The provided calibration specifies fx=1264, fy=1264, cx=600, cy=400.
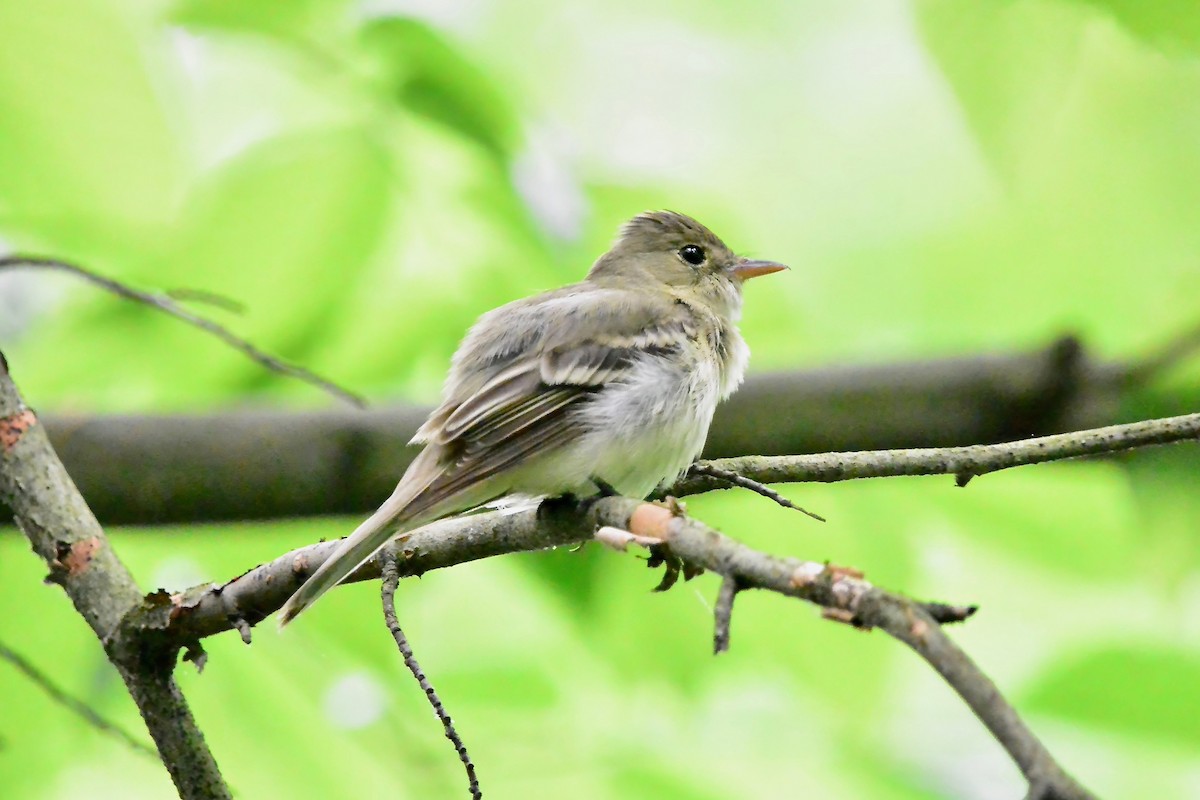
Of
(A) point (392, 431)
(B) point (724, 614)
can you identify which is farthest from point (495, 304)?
(B) point (724, 614)

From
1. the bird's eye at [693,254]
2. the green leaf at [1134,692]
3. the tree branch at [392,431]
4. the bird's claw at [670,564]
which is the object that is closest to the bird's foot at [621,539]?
the bird's claw at [670,564]

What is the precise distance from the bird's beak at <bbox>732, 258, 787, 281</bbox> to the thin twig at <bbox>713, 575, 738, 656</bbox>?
9.89 ft

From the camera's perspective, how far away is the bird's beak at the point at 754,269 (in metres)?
4.53

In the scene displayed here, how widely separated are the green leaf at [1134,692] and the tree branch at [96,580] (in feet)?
8.23

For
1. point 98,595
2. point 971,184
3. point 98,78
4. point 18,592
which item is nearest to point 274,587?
point 98,595

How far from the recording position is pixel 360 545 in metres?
2.38

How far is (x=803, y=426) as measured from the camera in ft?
14.8

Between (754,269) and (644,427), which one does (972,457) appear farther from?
(754,269)

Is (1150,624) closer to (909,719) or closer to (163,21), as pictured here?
(909,719)

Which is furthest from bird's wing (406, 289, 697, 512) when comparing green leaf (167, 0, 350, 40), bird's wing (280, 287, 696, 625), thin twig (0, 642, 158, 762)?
green leaf (167, 0, 350, 40)

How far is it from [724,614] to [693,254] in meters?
3.34

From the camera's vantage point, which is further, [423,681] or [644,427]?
[644,427]

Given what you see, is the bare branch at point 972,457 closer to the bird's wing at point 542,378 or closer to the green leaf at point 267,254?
the bird's wing at point 542,378

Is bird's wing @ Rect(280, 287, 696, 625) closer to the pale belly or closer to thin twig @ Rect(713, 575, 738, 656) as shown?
the pale belly
